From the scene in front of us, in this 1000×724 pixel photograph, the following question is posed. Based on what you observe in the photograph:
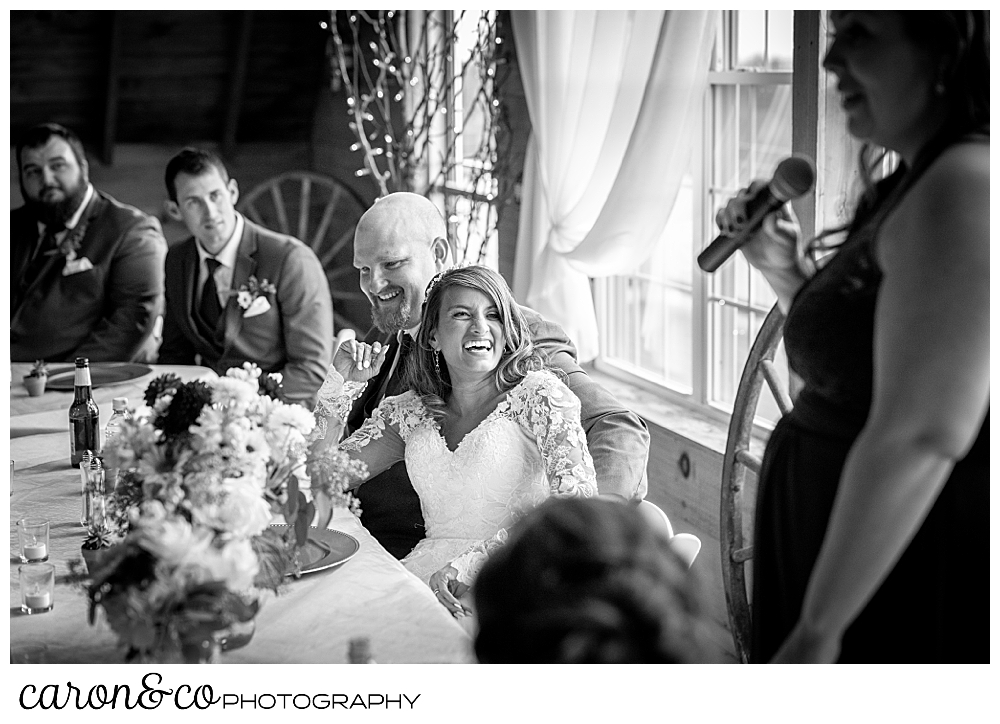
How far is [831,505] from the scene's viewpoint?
1484 mm

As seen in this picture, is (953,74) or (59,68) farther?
(59,68)

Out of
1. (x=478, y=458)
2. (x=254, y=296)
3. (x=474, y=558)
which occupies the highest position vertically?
(x=254, y=296)

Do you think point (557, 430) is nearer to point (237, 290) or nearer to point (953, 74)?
point (953, 74)

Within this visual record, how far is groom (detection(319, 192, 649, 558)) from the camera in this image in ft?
7.59

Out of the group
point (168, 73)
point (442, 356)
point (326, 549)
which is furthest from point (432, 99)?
point (326, 549)

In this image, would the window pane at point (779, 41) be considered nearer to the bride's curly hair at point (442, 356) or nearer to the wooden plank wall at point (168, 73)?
the bride's curly hair at point (442, 356)

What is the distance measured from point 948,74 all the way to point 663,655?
0.79 metres

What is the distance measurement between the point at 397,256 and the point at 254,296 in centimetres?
127

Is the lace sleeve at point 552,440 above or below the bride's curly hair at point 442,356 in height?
below

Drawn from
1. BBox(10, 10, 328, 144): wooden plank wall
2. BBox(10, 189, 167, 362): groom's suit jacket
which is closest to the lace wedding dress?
BBox(10, 189, 167, 362): groom's suit jacket

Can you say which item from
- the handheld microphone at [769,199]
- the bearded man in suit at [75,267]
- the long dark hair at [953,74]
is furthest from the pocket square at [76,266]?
the long dark hair at [953,74]

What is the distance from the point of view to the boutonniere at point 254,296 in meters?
3.62

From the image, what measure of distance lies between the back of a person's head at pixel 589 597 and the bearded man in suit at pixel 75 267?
3.21 meters

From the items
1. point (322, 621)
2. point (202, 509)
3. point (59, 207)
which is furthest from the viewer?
point (59, 207)
